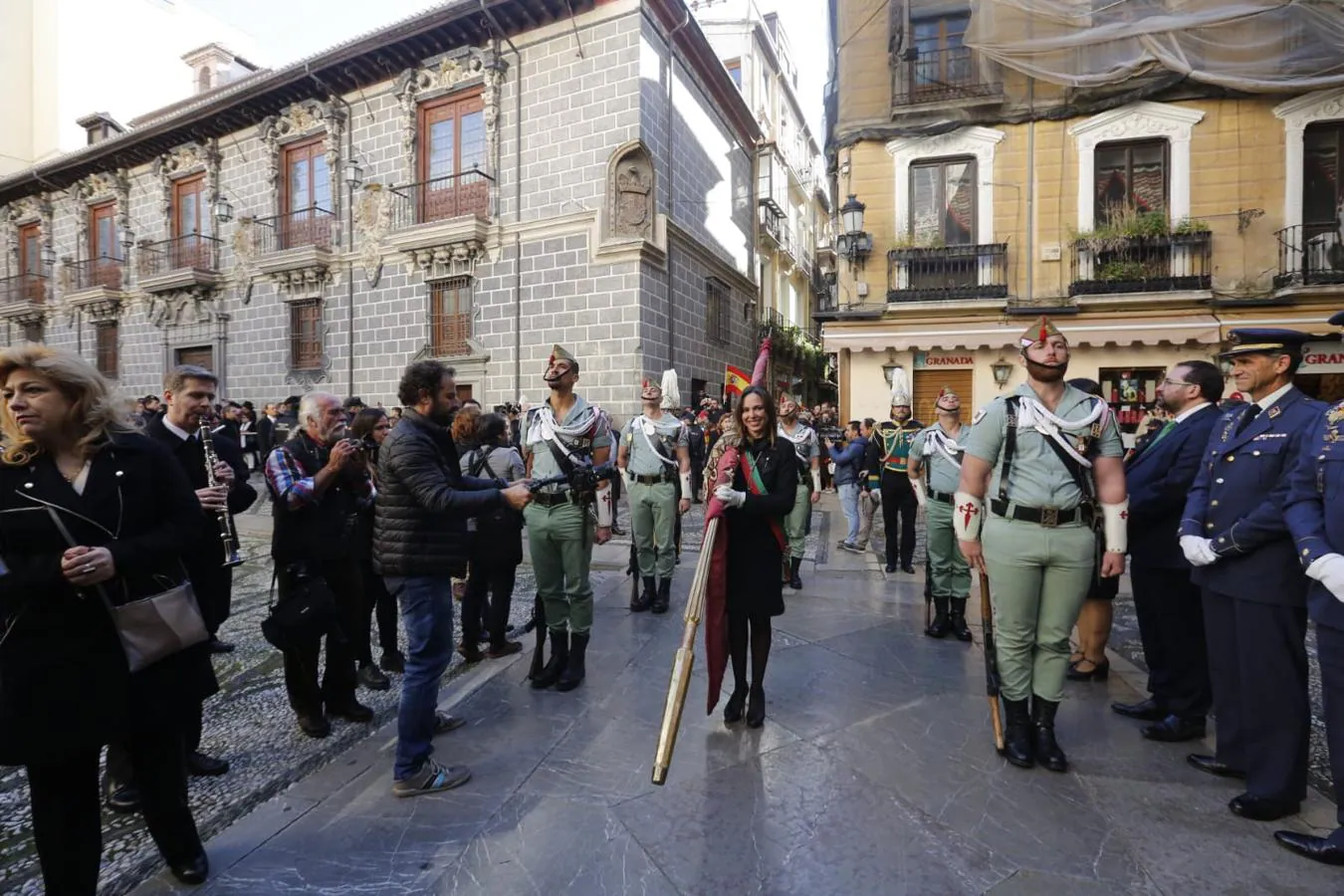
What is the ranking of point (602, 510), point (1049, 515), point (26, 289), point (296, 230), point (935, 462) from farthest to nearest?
point (26, 289), point (296, 230), point (935, 462), point (602, 510), point (1049, 515)

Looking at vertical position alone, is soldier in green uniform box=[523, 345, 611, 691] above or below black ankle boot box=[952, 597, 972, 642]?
above

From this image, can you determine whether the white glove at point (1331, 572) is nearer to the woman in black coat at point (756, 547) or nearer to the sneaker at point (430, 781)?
the woman in black coat at point (756, 547)

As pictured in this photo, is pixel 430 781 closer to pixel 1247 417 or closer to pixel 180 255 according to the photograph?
pixel 1247 417

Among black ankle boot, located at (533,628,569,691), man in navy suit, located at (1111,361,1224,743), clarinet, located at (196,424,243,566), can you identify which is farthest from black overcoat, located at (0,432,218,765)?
Result: man in navy suit, located at (1111,361,1224,743)

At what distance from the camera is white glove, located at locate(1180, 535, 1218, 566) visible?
2.87m

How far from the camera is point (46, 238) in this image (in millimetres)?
22359

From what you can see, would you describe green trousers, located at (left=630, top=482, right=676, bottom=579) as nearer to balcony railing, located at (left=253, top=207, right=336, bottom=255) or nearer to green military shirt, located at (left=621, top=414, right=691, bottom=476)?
green military shirt, located at (left=621, top=414, right=691, bottom=476)

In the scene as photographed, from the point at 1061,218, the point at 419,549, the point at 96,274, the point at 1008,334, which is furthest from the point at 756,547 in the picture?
the point at 96,274

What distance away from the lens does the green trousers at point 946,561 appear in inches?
194

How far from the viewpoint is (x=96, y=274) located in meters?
21.0

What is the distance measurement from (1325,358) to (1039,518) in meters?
14.0

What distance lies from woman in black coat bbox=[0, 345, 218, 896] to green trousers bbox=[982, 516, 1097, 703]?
3.34 m

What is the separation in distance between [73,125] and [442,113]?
21.3m

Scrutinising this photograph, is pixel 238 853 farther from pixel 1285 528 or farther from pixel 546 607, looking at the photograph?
pixel 1285 528
